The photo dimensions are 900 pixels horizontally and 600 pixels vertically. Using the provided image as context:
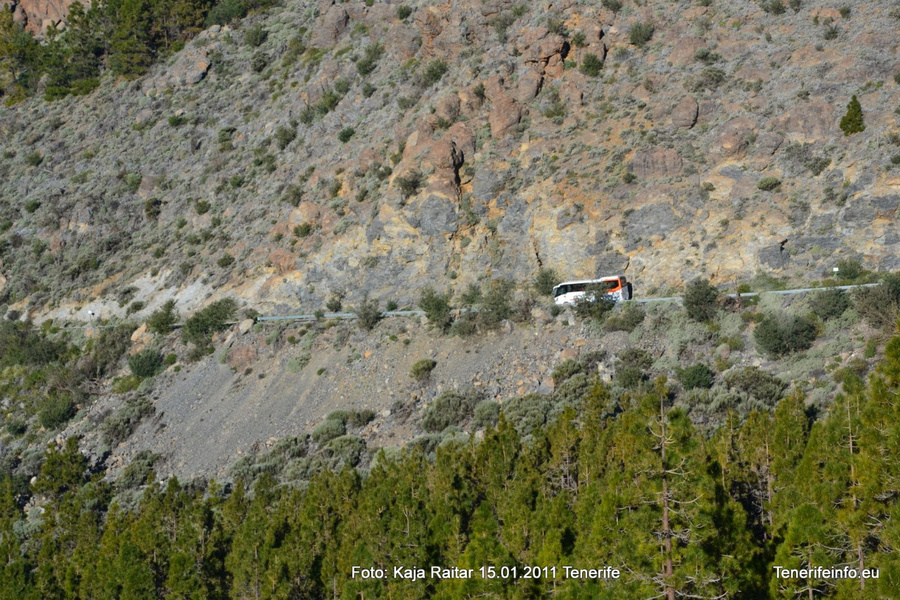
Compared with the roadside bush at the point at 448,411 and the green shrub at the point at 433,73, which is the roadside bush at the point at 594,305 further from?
the green shrub at the point at 433,73

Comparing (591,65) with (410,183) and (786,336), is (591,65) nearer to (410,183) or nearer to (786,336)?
(410,183)

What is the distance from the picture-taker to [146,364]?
43.1 m

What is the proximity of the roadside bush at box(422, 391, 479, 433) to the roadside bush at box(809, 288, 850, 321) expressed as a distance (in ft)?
43.8

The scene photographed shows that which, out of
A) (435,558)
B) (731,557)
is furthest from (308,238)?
(731,557)

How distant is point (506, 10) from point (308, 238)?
18.1m

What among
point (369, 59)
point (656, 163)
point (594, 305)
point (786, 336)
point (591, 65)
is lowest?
point (786, 336)

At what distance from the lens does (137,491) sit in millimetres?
34812

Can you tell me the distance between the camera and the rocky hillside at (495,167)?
3850cm

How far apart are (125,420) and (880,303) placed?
31.7 metres

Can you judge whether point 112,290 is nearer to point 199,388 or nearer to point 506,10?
point 199,388

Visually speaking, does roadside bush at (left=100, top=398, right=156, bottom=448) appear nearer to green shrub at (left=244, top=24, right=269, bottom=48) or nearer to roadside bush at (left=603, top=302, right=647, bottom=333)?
roadside bush at (left=603, top=302, right=647, bottom=333)

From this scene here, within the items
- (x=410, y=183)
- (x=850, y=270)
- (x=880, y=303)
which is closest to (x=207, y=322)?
(x=410, y=183)

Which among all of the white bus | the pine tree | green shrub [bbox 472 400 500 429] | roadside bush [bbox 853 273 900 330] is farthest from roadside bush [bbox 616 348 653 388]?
the pine tree

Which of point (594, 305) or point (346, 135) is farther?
point (346, 135)
